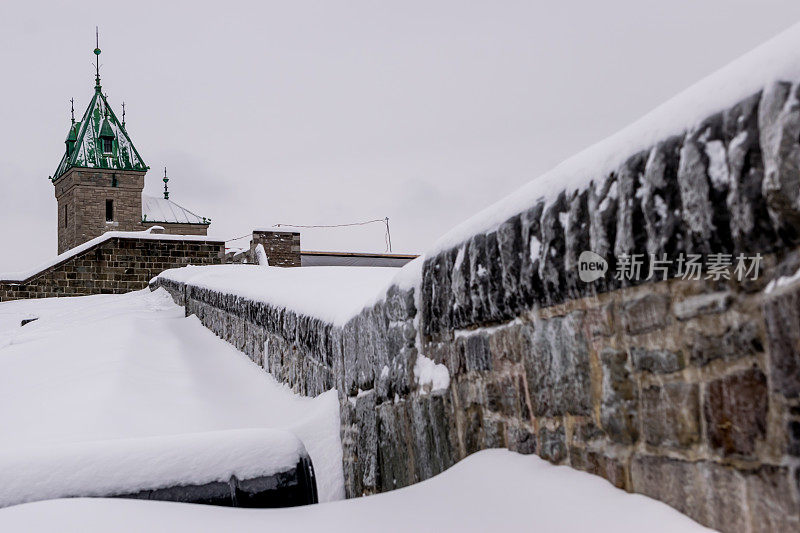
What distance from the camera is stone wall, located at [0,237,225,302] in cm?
1594

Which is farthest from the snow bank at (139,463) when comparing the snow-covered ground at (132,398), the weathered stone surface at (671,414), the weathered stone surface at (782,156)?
the weathered stone surface at (782,156)

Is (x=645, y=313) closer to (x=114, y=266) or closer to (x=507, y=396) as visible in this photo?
(x=507, y=396)

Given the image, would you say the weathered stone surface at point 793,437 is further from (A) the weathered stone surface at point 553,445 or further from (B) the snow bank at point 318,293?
(B) the snow bank at point 318,293

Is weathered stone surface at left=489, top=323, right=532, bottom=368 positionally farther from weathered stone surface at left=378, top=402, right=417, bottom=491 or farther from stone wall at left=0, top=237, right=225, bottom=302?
stone wall at left=0, top=237, right=225, bottom=302

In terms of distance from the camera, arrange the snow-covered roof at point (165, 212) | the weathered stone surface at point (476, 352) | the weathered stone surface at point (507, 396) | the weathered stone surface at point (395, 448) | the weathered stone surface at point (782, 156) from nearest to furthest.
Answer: the weathered stone surface at point (782, 156) → the weathered stone surface at point (507, 396) → the weathered stone surface at point (476, 352) → the weathered stone surface at point (395, 448) → the snow-covered roof at point (165, 212)

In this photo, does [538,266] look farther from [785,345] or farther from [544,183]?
[785,345]

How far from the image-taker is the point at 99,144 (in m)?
36.7

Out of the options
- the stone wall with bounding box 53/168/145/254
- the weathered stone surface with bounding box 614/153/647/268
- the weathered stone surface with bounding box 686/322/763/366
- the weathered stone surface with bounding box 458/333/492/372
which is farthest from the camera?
the stone wall with bounding box 53/168/145/254

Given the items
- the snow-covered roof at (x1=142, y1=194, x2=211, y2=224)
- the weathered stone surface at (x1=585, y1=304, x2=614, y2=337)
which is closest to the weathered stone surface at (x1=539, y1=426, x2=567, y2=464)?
the weathered stone surface at (x1=585, y1=304, x2=614, y2=337)

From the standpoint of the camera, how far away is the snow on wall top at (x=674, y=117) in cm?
119

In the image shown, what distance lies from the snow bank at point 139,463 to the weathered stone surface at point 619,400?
104cm

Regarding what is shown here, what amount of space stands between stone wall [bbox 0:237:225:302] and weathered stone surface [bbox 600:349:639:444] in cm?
1645

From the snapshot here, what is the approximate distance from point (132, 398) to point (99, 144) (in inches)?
1413

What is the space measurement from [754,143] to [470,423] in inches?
53.3
